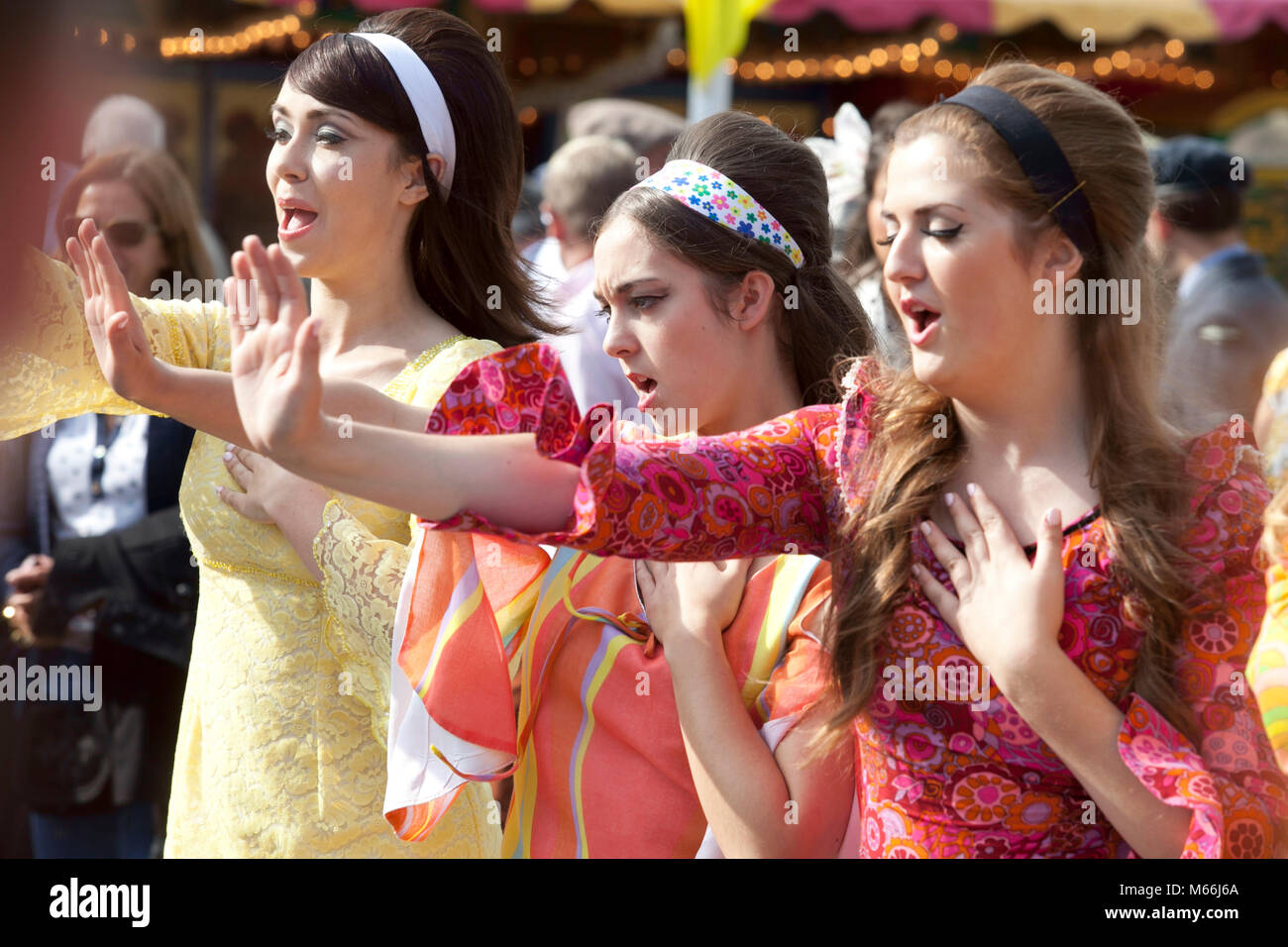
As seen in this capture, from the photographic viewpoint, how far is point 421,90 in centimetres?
229

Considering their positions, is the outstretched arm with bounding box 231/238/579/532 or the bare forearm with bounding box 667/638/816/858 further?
the bare forearm with bounding box 667/638/816/858

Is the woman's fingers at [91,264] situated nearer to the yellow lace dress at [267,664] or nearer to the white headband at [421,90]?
the yellow lace dress at [267,664]

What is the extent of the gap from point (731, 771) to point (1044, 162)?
0.87m

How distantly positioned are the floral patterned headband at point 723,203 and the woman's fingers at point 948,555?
70 cm

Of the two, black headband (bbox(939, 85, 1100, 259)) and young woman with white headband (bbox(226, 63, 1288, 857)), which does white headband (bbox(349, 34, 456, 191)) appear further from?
black headband (bbox(939, 85, 1100, 259))

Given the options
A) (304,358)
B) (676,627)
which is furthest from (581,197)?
(304,358)

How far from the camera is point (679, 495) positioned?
1.65 meters

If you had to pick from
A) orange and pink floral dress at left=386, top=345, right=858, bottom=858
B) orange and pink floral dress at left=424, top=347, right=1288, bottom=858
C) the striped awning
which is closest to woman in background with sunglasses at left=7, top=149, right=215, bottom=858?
orange and pink floral dress at left=386, top=345, right=858, bottom=858

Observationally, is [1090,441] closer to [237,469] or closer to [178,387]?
[178,387]

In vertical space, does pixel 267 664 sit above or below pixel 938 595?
below

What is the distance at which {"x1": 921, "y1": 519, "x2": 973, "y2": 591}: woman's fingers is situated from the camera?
1675 millimetres

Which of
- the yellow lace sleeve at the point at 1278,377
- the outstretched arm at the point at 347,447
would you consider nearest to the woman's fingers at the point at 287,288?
the outstretched arm at the point at 347,447

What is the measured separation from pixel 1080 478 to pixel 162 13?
7233 mm

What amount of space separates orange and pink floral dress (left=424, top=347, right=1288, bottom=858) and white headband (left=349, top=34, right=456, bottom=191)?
2.77 ft
